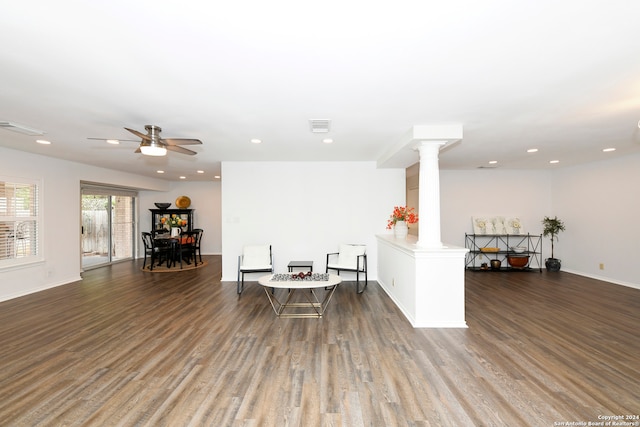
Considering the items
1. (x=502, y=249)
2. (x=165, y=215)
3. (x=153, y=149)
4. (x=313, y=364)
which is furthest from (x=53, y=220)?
(x=502, y=249)

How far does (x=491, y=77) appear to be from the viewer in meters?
2.35

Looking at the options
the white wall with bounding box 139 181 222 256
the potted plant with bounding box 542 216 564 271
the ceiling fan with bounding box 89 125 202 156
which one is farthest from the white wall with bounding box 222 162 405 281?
the white wall with bounding box 139 181 222 256

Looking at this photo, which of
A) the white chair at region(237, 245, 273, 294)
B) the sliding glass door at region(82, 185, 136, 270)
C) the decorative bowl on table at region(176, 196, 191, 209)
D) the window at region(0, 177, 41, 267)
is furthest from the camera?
the decorative bowl on table at region(176, 196, 191, 209)

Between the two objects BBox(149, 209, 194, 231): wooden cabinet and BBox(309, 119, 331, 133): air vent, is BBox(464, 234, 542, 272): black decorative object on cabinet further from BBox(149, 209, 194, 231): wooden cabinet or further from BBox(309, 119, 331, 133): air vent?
BBox(149, 209, 194, 231): wooden cabinet

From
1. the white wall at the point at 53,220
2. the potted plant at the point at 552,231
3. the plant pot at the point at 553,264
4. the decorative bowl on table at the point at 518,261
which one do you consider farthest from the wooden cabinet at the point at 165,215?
the plant pot at the point at 553,264

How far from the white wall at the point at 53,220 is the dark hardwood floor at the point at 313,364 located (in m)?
0.61

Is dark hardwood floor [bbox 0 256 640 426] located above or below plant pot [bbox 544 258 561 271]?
below

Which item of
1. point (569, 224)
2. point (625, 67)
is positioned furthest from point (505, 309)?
point (569, 224)

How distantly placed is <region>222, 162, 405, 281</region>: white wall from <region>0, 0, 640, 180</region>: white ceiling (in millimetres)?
2023

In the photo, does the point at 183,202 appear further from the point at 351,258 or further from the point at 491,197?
the point at 491,197

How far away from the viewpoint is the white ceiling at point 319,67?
1607 millimetres

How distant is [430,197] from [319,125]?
179 cm

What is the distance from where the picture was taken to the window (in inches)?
190

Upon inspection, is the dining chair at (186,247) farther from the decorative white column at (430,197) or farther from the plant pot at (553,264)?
the plant pot at (553,264)
